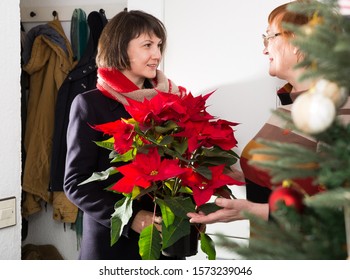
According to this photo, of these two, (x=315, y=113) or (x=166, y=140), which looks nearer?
(x=315, y=113)

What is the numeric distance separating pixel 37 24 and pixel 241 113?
1470mm

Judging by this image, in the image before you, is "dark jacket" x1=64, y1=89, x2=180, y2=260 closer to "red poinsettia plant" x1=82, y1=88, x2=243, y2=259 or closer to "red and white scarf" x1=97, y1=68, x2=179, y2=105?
"red and white scarf" x1=97, y1=68, x2=179, y2=105

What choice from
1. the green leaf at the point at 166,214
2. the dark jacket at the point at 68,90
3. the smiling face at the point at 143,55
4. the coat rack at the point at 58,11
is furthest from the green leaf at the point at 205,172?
the coat rack at the point at 58,11

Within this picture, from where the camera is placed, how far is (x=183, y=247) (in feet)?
4.10

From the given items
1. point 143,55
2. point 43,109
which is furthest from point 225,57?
point 43,109

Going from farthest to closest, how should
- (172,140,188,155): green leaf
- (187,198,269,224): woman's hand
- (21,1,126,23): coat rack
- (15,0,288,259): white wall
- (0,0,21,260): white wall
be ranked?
(21,1,126,23): coat rack → (15,0,288,259): white wall → (0,0,21,260): white wall → (172,140,188,155): green leaf → (187,198,269,224): woman's hand

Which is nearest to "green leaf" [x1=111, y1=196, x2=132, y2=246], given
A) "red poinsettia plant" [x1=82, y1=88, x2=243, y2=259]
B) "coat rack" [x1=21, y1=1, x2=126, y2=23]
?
"red poinsettia plant" [x1=82, y1=88, x2=243, y2=259]

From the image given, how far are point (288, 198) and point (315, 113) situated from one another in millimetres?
123

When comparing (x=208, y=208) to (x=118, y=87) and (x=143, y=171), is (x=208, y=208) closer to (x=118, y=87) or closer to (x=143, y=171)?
(x=143, y=171)

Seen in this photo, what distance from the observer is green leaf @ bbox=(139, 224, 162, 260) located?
122 centimetres

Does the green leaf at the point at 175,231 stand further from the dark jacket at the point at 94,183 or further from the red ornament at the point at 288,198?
the red ornament at the point at 288,198

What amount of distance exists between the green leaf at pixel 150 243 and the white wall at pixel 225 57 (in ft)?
2.25

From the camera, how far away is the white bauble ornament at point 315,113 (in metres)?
0.50
